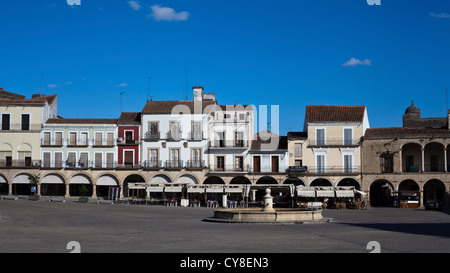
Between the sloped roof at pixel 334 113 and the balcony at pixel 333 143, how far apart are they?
71.3 inches

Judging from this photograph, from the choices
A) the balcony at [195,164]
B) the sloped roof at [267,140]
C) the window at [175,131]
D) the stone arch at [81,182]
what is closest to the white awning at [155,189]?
the balcony at [195,164]

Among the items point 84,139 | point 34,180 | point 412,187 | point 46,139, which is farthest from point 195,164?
point 412,187

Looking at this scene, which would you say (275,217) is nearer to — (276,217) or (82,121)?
(276,217)

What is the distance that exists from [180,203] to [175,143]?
8225 millimetres

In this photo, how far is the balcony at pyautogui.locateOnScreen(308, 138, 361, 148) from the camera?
53.0 metres

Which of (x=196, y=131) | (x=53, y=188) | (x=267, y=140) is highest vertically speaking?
(x=196, y=131)

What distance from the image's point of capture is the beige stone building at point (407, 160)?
167 ft

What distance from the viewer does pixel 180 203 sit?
161 feet

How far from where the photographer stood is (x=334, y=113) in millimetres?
54125

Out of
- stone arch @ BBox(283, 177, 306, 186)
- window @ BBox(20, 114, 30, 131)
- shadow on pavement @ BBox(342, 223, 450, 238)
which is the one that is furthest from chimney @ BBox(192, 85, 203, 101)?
shadow on pavement @ BBox(342, 223, 450, 238)

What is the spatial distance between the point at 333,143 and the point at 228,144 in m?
9.64
